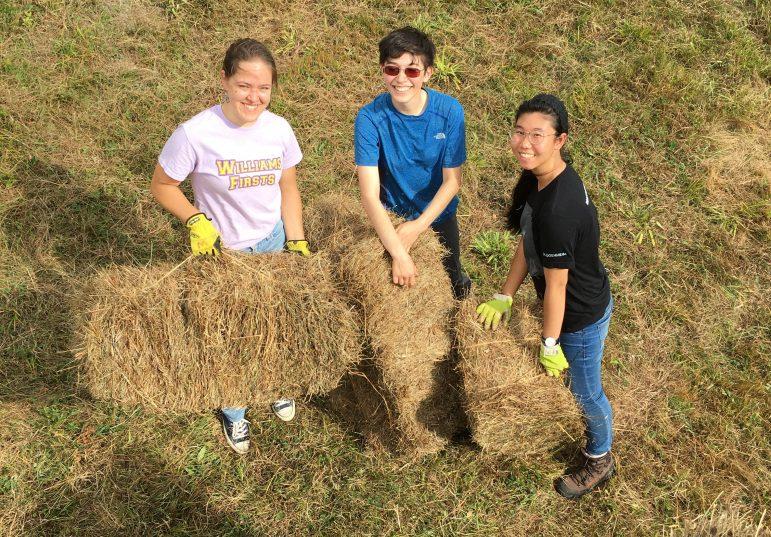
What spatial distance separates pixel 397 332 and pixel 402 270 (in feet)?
1.20

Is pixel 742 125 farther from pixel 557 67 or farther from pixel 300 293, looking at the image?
pixel 300 293

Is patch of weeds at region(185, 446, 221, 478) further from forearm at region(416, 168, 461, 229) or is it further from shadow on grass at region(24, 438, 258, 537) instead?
forearm at region(416, 168, 461, 229)

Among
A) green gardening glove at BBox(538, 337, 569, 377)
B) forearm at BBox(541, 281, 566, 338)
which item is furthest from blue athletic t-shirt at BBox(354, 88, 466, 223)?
green gardening glove at BBox(538, 337, 569, 377)

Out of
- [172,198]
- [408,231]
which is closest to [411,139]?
[408,231]

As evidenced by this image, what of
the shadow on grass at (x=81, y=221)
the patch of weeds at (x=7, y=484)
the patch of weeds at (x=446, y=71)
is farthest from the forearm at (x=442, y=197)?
the patch of weeds at (x=446, y=71)

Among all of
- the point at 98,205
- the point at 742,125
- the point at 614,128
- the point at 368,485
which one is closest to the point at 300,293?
the point at 368,485

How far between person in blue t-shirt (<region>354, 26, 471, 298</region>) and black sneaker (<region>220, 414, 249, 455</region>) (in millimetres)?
1880

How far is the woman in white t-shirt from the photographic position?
11.1 ft

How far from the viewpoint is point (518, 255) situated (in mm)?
3656

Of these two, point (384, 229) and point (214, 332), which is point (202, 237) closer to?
point (214, 332)

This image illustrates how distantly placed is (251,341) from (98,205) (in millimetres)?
3742

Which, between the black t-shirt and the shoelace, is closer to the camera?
the black t-shirt

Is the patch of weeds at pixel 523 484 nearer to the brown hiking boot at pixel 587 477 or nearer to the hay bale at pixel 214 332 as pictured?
the brown hiking boot at pixel 587 477

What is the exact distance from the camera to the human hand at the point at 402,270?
3.50m
